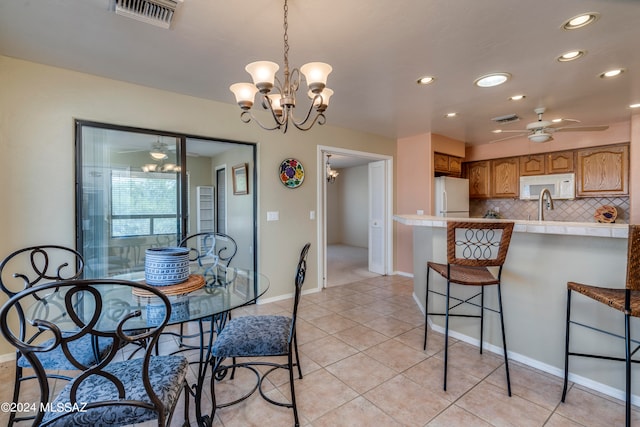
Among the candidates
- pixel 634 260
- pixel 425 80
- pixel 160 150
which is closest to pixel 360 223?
pixel 425 80

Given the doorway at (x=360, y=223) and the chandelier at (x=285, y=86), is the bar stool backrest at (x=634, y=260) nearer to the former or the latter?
the chandelier at (x=285, y=86)

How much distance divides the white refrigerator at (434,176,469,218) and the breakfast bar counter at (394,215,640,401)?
7.84ft

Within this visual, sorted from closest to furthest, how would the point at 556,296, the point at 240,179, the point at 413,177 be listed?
the point at 556,296, the point at 240,179, the point at 413,177

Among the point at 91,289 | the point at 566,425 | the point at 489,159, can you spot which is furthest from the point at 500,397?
the point at 489,159

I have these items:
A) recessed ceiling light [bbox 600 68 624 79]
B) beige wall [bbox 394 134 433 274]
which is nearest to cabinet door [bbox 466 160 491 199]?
beige wall [bbox 394 134 433 274]

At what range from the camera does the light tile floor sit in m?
1.68

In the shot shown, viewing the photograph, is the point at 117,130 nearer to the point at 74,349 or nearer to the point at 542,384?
the point at 74,349

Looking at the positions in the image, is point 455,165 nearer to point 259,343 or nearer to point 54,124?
point 259,343

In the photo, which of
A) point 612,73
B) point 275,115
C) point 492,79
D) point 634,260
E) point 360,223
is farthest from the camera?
point 360,223

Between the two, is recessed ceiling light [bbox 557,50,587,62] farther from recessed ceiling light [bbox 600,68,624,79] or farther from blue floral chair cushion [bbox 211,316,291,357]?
blue floral chair cushion [bbox 211,316,291,357]

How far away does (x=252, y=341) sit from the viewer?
1653 millimetres

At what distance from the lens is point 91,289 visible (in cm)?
98

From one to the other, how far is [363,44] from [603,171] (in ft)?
14.4

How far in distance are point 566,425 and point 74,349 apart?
271cm
